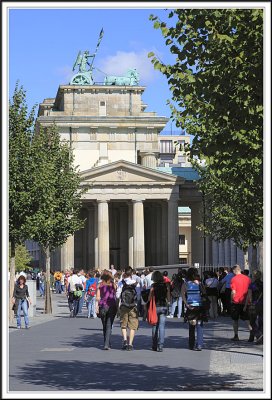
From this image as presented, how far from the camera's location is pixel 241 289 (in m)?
24.6

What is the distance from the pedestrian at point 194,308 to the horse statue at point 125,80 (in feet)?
315

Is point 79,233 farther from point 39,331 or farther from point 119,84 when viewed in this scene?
point 39,331

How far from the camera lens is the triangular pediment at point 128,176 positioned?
97.1 meters

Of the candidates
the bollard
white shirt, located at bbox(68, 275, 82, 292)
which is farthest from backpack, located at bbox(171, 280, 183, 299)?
the bollard

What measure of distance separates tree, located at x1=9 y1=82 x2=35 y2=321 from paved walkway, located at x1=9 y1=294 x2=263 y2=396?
23.2 feet

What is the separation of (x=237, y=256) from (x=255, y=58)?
7425cm

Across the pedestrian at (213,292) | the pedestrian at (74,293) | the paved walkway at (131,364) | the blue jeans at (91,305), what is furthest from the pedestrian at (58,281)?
the paved walkway at (131,364)

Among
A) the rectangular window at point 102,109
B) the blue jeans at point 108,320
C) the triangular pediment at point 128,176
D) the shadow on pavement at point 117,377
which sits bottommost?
the shadow on pavement at point 117,377

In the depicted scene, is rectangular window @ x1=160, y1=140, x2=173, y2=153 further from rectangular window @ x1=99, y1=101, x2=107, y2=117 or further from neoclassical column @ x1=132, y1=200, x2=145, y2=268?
neoclassical column @ x1=132, y1=200, x2=145, y2=268

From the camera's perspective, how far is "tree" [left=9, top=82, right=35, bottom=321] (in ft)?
118

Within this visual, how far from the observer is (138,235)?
101438mm

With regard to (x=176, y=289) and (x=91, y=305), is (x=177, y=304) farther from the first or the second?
(x=91, y=305)

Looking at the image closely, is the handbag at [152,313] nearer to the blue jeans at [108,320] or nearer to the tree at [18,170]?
the blue jeans at [108,320]

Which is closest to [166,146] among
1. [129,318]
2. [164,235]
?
[164,235]
